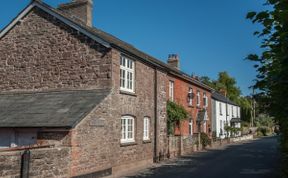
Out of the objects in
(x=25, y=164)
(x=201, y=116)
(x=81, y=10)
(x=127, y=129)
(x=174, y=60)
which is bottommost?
(x=25, y=164)

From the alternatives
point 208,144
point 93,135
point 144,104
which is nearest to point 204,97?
point 208,144

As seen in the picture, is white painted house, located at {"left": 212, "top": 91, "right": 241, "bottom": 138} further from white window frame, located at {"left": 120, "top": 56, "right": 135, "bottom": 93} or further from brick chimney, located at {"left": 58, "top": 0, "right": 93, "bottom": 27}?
brick chimney, located at {"left": 58, "top": 0, "right": 93, "bottom": 27}

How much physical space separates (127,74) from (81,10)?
5626 mm

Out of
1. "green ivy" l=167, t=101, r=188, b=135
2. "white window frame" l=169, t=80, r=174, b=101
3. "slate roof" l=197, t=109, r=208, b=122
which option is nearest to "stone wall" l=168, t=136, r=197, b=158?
"green ivy" l=167, t=101, r=188, b=135

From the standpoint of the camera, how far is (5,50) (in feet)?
64.3

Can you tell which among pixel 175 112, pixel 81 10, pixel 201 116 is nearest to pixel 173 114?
pixel 175 112

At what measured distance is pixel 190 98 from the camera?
105 feet

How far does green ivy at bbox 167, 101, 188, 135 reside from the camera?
25891mm

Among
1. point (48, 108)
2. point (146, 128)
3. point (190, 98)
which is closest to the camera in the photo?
point (48, 108)

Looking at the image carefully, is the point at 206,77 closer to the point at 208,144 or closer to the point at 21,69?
the point at 208,144

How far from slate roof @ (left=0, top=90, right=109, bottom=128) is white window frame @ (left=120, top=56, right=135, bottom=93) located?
1911 mm

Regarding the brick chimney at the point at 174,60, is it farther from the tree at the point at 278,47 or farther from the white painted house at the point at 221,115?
the tree at the point at 278,47

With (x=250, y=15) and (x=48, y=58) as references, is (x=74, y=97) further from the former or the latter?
(x=250, y=15)

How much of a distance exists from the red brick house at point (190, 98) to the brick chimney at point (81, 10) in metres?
8.45
